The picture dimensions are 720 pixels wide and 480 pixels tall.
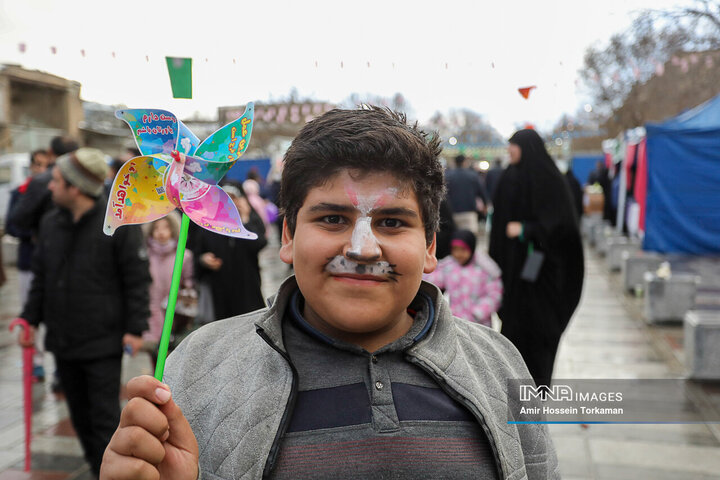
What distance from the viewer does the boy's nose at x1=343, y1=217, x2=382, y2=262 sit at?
137 centimetres

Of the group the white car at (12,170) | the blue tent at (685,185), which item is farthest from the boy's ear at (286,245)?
the white car at (12,170)

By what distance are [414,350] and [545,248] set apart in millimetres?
3181

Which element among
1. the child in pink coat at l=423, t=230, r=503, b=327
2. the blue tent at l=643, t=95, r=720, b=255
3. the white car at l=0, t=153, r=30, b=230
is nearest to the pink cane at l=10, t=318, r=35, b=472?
the child in pink coat at l=423, t=230, r=503, b=327

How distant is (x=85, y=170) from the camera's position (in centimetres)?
343

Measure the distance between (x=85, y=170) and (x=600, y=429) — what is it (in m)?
3.72

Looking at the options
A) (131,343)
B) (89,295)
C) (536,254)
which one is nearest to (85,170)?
(89,295)

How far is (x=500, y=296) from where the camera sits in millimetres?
4730

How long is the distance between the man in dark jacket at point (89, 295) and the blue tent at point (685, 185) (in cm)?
709

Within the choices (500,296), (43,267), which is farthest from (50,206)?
(500,296)

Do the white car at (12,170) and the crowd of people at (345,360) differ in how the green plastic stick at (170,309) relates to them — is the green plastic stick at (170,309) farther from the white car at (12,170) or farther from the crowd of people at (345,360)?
the white car at (12,170)

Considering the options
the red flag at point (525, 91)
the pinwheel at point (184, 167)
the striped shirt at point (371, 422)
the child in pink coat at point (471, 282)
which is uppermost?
the red flag at point (525, 91)

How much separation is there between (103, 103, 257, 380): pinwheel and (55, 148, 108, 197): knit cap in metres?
2.14

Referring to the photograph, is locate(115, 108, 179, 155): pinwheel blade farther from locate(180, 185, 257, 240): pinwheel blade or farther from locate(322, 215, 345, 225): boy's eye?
locate(322, 215, 345, 225): boy's eye

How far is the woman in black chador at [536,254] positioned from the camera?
4.34m
